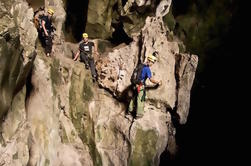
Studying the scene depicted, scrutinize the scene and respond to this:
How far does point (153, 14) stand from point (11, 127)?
10824 mm

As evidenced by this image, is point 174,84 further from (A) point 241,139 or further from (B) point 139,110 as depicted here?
(A) point 241,139

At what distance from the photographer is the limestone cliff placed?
30.7 ft

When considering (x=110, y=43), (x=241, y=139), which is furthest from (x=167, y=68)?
(x=241, y=139)

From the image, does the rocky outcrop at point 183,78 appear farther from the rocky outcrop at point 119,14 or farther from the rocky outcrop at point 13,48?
the rocky outcrop at point 13,48

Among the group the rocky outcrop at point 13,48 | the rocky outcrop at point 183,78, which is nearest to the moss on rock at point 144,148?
the rocky outcrop at point 183,78

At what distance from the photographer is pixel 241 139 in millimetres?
20797

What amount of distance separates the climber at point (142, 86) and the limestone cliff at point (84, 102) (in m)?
0.54

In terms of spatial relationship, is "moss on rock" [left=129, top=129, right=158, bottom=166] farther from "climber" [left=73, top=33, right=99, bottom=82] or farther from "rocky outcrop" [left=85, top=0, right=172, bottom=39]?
"rocky outcrop" [left=85, top=0, right=172, bottom=39]

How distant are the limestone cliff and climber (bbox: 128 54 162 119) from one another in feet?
1.77

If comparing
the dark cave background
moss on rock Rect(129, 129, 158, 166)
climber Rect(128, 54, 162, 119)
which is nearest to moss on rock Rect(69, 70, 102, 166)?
moss on rock Rect(129, 129, 158, 166)

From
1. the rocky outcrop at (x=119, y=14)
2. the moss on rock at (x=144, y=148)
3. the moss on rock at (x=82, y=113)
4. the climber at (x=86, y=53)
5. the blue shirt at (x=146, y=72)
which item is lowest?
the moss on rock at (x=144, y=148)

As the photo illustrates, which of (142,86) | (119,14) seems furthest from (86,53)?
(119,14)

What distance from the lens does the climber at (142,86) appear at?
477 inches

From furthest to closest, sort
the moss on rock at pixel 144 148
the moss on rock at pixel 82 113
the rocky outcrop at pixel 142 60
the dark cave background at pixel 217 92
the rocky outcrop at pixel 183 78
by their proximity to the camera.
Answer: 1. the dark cave background at pixel 217 92
2. the rocky outcrop at pixel 183 78
3. the rocky outcrop at pixel 142 60
4. the moss on rock at pixel 144 148
5. the moss on rock at pixel 82 113
